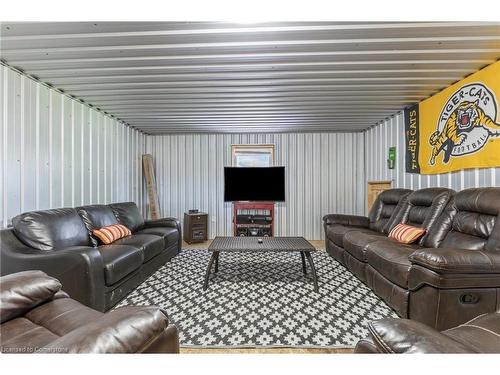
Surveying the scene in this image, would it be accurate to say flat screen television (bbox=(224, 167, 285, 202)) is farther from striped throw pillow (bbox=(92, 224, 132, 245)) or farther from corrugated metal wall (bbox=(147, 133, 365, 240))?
striped throw pillow (bbox=(92, 224, 132, 245))

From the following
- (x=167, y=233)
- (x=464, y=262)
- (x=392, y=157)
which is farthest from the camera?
(x=392, y=157)

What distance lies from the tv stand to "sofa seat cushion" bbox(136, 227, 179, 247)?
144 cm

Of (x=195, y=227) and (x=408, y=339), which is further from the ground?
(x=408, y=339)

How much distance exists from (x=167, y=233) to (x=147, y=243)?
0.63 meters

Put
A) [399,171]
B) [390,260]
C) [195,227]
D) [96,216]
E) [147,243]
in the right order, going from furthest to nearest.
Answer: [195,227] → [399,171] → [96,216] → [147,243] → [390,260]

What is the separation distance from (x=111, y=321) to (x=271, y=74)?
99.1 inches

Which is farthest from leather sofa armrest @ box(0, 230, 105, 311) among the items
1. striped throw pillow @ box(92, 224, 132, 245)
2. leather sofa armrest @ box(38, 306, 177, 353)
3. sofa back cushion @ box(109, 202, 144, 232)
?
sofa back cushion @ box(109, 202, 144, 232)

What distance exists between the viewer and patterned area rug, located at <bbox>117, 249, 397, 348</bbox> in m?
1.78

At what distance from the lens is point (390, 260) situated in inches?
83.0

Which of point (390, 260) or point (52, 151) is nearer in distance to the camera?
point (390, 260)

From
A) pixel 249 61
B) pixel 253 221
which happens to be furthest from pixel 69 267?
pixel 253 221

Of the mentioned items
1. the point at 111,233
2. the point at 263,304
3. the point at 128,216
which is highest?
the point at 128,216

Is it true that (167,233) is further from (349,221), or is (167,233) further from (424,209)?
(424,209)
